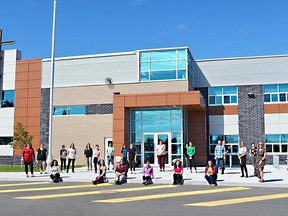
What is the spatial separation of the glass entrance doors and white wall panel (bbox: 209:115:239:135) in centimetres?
546

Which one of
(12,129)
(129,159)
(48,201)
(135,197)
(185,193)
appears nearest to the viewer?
(48,201)

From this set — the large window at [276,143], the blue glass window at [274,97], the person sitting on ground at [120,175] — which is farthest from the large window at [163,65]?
the person sitting on ground at [120,175]

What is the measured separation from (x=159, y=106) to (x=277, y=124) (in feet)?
31.6

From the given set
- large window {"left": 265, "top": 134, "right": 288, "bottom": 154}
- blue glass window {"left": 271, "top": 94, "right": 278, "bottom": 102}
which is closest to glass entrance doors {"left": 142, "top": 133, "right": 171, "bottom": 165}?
large window {"left": 265, "top": 134, "right": 288, "bottom": 154}

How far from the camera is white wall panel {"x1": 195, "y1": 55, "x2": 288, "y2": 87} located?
28.2m

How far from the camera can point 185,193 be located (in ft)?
40.8

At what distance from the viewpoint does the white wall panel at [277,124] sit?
27.8m

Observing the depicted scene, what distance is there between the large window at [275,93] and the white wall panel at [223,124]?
9.53 ft

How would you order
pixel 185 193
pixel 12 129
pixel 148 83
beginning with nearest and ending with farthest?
pixel 185 193
pixel 148 83
pixel 12 129

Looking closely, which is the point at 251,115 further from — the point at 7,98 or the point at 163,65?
the point at 7,98

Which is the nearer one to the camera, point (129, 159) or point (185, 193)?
point (185, 193)

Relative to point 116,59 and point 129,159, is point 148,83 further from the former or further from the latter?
point 129,159

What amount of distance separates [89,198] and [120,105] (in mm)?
14337

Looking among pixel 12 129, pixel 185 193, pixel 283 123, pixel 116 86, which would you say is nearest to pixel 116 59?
pixel 116 86
